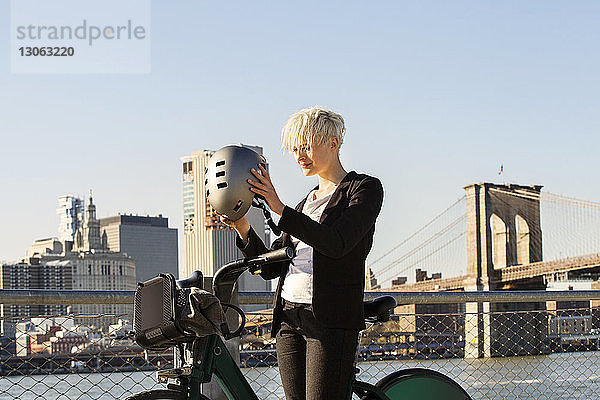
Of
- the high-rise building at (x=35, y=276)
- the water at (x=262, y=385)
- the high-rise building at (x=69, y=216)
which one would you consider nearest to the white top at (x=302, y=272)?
the water at (x=262, y=385)

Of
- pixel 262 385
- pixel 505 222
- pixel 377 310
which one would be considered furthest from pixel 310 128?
pixel 505 222

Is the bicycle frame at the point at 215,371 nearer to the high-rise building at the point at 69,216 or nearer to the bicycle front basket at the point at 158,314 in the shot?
the bicycle front basket at the point at 158,314

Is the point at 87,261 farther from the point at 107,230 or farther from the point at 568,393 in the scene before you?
the point at 568,393

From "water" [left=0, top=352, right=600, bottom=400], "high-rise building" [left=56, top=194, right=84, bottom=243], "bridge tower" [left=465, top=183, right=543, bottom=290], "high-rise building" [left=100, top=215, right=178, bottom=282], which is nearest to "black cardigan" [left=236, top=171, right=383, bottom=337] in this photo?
"water" [left=0, top=352, right=600, bottom=400]

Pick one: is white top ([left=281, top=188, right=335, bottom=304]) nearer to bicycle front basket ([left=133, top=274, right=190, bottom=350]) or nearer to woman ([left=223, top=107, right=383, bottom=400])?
woman ([left=223, top=107, right=383, bottom=400])

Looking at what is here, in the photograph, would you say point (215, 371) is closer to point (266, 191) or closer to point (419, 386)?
point (266, 191)

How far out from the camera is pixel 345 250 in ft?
6.83

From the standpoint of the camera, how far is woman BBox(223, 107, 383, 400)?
2182 mm

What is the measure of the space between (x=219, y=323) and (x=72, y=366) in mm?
1811

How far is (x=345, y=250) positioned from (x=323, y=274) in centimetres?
13

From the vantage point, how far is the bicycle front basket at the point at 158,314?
1.93 metres

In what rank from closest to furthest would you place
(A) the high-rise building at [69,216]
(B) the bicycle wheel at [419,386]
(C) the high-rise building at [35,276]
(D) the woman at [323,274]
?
(D) the woman at [323,274], (B) the bicycle wheel at [419,386], (C) the high-rise building at [35,276], (A) the high-rise building at [69,216]

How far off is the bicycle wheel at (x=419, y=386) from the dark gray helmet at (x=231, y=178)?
0.82 meters

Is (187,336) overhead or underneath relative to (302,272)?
underneath
